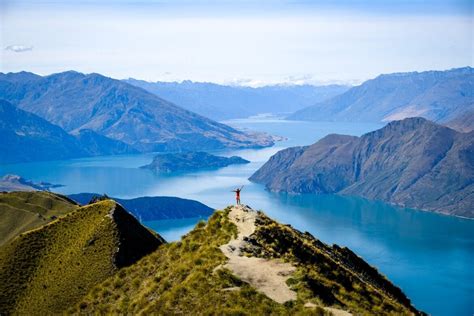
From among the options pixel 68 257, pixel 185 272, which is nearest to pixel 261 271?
pixel 185 272

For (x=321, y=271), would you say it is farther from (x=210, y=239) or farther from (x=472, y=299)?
(x=472, y=299)

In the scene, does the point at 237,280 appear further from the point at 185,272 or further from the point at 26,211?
the point at 26,211

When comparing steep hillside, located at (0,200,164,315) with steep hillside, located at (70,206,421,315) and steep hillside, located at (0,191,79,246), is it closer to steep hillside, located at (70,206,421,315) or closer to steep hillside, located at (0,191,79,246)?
steep hillside, located at (70,206,421,315)

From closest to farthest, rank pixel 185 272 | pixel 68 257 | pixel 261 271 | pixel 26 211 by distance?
pixel 261 271 → pixel 185 272 → pixel 68 257 → pixel 26 211

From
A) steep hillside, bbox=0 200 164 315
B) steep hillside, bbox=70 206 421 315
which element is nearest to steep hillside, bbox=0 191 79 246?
steep hillside, bbox=0 200 164 315

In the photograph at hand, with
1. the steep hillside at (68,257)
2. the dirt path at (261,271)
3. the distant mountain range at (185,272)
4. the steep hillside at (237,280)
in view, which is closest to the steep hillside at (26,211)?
the steep hillside at (68,257)

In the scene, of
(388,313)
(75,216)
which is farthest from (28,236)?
(388,313)
